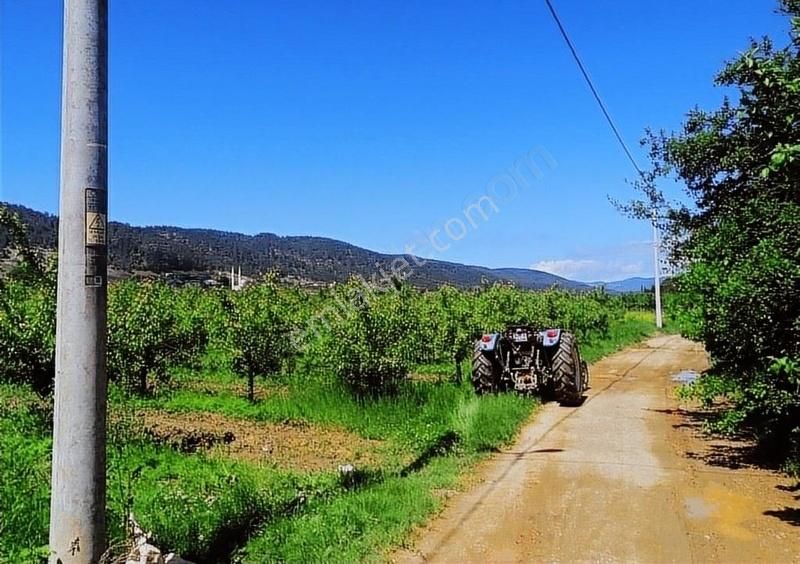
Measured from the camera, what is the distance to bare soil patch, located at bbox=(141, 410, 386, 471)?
844 centimetres

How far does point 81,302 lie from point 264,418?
8403mm

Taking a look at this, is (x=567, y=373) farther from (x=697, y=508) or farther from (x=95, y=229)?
(x=95, y=229)

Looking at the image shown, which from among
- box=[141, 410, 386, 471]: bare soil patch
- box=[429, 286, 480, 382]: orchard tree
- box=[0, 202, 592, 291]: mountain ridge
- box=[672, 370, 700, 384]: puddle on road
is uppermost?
box=[0, 202, 592, 291]: mountain ridge

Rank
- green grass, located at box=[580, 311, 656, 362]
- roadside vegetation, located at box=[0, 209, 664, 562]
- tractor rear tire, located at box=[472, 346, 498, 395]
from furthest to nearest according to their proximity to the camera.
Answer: green grass, located at box=[580, 311, 656, 362], tractor rear tire, located at box=[472, 346, 498, 395], roadside vegetation, located at box=[0, 209, 664, 562]

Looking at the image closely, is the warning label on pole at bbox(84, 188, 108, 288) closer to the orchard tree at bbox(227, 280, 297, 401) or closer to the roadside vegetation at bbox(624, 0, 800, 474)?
the roadside vegetation at bbox(624, 0, 800, 474)

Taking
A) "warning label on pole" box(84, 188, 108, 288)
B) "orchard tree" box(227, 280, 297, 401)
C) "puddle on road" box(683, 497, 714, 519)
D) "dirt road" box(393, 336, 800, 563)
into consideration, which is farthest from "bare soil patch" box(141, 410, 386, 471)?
"warning label on pole" box(84, 188, 108, 288)

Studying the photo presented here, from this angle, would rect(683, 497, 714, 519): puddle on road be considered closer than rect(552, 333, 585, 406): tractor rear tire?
Yes

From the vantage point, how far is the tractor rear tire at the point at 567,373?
12.2 m

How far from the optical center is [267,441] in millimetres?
9727

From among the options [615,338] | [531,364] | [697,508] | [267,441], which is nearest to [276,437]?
[267,441]

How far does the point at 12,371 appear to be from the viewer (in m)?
9.52

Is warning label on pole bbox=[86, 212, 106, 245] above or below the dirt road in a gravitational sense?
above

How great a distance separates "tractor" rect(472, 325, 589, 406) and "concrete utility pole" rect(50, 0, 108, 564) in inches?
363

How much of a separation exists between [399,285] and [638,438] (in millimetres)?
6677
